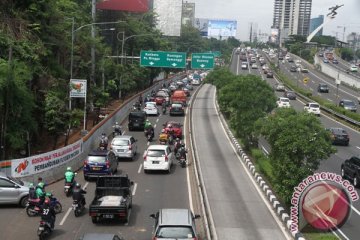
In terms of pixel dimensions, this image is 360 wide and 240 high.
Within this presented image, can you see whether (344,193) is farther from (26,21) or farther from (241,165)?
(26,21)

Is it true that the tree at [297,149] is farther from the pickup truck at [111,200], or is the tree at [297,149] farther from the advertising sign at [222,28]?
the advertising sign at [222,28]

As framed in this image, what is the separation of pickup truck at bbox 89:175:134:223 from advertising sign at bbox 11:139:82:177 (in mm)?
5022

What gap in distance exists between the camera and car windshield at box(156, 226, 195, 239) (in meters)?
15.8

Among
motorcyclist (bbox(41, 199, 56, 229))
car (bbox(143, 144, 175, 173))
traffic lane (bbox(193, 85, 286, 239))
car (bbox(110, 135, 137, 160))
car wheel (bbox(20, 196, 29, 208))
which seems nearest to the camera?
motorcyclist (bbox(41, 199, 56, 229))

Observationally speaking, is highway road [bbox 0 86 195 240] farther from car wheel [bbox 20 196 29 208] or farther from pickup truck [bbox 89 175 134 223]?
pickup truck [bbox 89 175 134 223]

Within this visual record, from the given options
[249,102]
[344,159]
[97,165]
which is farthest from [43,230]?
[344,159]

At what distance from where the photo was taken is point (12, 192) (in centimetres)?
2239

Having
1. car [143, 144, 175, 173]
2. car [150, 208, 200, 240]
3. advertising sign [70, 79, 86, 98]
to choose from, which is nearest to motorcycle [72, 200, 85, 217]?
car [150, 208, 200, 240]

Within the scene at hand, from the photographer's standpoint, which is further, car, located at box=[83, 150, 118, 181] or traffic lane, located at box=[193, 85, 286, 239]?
car, located at box=[83, 150, 118, 181]

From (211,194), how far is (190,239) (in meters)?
10.5

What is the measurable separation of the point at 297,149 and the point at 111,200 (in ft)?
24.1

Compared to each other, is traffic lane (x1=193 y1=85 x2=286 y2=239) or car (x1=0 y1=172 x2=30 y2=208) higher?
car (x1=0 y1=172 x2=30 y2=208)

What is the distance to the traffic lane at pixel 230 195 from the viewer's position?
795 inches

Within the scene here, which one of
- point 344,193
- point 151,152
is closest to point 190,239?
point 344,193
